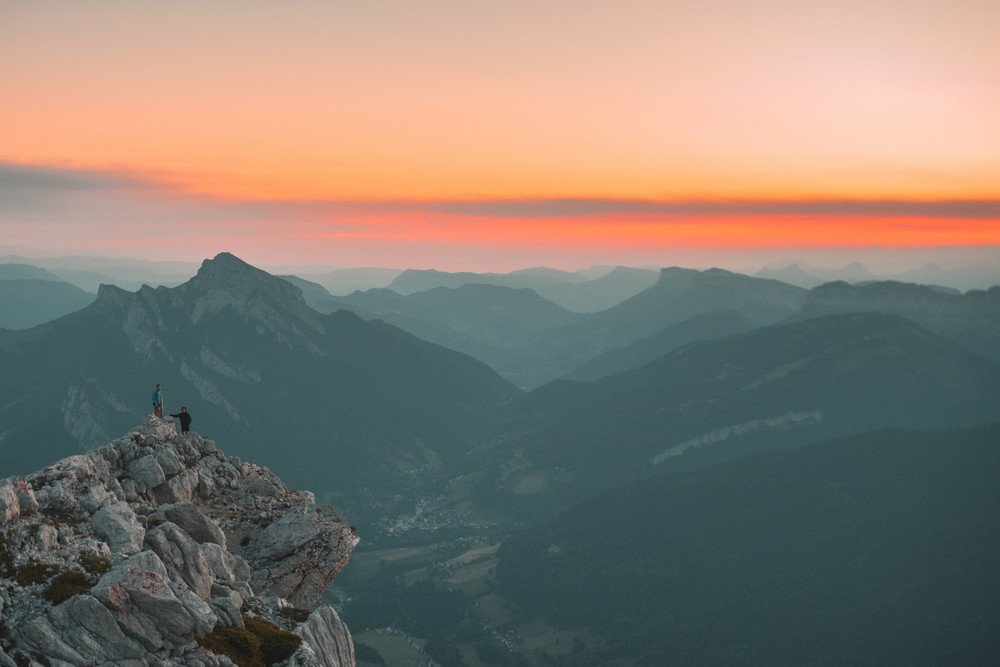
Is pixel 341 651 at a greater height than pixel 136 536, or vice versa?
pixel 136 536

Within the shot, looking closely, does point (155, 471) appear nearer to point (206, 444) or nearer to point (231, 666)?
point (206, 444)

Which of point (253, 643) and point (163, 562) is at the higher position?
point (163, 562)

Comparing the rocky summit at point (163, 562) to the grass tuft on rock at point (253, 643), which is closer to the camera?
the rocky summit at point (163, 562)

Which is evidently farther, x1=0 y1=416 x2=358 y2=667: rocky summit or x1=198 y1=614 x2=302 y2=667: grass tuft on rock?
x1=198 y1=614 x2=302 y2=667: grass tuft on rock

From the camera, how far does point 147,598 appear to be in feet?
158

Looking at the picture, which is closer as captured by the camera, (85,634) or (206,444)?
(85,634)

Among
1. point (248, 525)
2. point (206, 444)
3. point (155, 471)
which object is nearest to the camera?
point (155, 471)

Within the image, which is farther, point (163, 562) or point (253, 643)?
point (163, 562)

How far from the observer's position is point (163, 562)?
180 feet

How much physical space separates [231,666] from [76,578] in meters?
10.8

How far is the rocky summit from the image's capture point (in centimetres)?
4578

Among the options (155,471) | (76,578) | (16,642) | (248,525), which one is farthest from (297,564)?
(16,642)

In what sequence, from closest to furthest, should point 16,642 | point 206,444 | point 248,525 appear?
point 16,642 < point 248,525 < point 206,444

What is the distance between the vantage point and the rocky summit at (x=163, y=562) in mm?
45781
